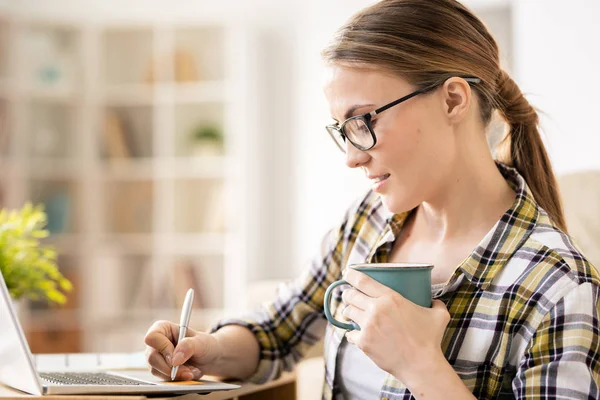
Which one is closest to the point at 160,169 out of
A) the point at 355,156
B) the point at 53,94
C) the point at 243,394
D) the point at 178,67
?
the point at 178,67

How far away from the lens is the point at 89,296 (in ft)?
13.5

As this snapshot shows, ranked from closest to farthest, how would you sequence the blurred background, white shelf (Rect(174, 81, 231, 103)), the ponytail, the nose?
the nose → the ponytail → the blurred background → white shelf (Rect(174, 81, 231, 103))

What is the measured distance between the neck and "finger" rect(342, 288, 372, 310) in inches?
10.6

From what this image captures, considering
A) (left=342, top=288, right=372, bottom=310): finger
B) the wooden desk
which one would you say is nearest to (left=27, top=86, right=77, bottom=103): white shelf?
the wooden desk

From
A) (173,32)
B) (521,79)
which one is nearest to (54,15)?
(173,32)

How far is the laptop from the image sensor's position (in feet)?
3.08

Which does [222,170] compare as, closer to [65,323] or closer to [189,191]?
[189,191]

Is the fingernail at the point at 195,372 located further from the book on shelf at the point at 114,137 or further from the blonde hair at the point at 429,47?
the book on shelf at the point at 114,137

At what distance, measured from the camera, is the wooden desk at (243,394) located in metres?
0.93

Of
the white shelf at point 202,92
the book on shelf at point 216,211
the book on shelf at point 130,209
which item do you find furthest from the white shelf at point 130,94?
the book on shelf at point 216,211

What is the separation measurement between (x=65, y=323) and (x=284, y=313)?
114 inches

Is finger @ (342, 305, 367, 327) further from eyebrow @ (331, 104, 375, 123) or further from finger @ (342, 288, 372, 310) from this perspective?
eyebrow @ (331, 104, 375, 123)

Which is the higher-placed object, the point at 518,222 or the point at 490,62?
the point at 490,62

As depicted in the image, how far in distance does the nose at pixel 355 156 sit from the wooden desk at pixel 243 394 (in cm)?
38
